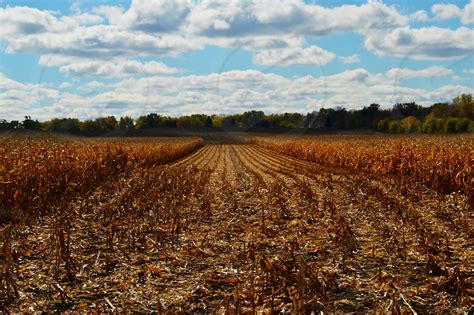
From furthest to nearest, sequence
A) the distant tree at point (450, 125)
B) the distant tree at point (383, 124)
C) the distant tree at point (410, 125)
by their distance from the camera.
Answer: the distant tree at point (383, 124), the distant tree at point (410, 125), the distant tree at point (450, 125)

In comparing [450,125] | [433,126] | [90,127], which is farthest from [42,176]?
[90,127]

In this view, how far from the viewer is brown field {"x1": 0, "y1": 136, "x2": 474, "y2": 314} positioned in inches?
243

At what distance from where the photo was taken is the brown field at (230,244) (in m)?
6.18

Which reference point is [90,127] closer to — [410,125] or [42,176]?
[410,125]

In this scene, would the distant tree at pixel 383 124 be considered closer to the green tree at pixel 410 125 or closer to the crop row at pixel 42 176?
the green tree at pixel 410 125

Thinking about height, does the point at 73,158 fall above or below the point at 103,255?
above

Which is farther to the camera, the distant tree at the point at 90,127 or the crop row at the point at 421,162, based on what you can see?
the distant tree at the point at 90,127

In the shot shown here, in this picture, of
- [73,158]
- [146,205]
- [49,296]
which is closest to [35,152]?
[73,158]

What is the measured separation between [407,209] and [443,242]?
325cm

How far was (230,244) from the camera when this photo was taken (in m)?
9.30

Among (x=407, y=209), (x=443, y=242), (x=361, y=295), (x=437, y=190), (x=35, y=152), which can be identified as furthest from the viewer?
(x=437, y=190)

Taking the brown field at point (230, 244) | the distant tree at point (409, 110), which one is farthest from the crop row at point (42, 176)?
the distant tree at point (409, 110)

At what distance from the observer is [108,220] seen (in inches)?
450

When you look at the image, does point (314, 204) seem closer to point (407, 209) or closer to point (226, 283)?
point (407, 209)
